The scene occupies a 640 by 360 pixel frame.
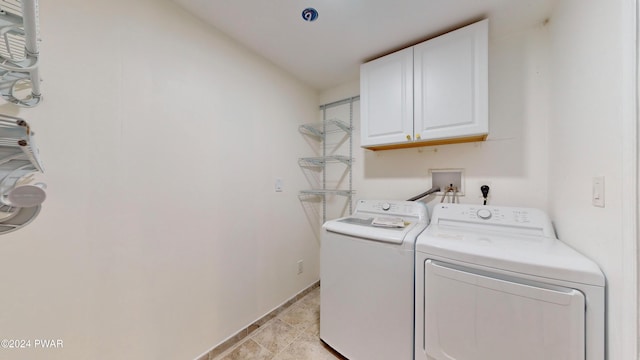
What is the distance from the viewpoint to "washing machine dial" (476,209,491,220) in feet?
4.50

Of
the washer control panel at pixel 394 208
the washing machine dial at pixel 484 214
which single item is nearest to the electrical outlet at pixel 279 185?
the washer control panel at pixel 394 208

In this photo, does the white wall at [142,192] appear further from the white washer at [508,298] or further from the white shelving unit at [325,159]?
the white washer at [508,298]

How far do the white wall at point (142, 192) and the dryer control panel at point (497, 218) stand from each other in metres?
1.41

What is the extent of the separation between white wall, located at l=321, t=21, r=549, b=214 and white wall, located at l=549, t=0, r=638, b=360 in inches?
7.4

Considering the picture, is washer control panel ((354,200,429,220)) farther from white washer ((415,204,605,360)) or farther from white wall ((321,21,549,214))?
white washer ((415,204,605,360))

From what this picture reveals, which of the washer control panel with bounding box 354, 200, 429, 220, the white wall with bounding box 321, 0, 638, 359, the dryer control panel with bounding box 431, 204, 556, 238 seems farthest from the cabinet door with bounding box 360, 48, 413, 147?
the dryer control panel with bounding box 431, 204, 556, 238

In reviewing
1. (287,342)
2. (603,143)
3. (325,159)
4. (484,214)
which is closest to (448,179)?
(484,214)

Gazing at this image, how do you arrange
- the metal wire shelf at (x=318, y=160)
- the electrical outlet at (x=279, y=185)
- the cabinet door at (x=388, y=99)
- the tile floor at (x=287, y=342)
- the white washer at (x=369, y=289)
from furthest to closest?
the metal wire shelf at (x=318, y=160) → the electrical outlet at (x=279, y=185) → the cabinet door at (x=388, y=99) → the tile floor at (x=287, y=342) → the white washer at (x=369, y=289)

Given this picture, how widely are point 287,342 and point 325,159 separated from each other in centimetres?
164

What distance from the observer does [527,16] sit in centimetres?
135

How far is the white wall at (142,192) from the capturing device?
89 centimetres

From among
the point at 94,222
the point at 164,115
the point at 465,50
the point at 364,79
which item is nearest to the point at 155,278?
→ the point at 94,222

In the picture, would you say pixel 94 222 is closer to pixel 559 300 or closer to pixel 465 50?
pixel 559 300

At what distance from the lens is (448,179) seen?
5.69 feet
